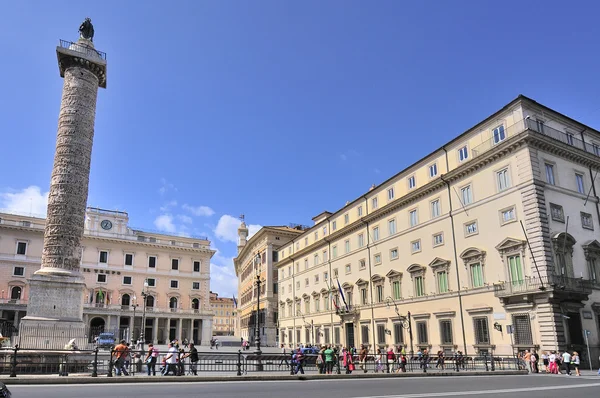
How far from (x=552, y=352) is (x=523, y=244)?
6538 mm

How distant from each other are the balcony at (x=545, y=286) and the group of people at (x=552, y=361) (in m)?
3.43

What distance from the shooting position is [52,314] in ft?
76.7

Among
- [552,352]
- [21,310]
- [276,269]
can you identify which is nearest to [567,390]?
[552,352]

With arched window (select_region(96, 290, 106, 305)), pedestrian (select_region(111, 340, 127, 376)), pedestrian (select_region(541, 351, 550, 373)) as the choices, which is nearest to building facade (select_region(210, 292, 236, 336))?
arched window (select_region(96, 290, 106, 305))

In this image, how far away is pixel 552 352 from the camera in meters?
24.5

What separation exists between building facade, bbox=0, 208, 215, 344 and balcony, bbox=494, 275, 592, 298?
52.0 metres

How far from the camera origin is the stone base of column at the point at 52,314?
22688 millimetres

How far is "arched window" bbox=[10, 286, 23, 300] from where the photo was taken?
206ft

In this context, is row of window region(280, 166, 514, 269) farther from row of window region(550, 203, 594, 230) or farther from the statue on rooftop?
the statue on rooftop

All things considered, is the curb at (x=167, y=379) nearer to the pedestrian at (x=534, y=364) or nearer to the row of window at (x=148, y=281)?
the pedestrian at (x=534, y=364)

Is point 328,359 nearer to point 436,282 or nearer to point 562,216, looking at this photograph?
point 436,282

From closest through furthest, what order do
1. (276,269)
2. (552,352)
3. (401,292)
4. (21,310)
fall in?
(552,352) < (401,292) < (21,310) < (276,269)

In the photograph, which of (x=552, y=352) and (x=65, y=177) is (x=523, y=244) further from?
(x=65, y=177)

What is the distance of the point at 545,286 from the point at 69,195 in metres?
27.8
